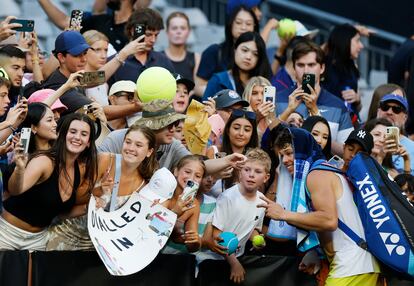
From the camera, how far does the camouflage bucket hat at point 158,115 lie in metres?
10.5

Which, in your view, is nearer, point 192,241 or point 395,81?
point 192,241

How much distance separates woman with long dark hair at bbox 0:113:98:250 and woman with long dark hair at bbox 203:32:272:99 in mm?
2901

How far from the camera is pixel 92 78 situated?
35.2 ft

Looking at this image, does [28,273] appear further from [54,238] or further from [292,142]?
[292,142]

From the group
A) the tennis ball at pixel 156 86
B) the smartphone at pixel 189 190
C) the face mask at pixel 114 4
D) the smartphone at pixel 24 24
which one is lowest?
the smartphone at pixel 189 190

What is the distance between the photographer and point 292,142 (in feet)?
35.0

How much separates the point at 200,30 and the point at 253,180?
7.41 meters

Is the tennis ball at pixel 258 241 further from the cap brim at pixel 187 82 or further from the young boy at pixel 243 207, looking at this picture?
the cap brim at pixel 187 82

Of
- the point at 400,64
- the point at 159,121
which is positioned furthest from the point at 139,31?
the point at 400,64

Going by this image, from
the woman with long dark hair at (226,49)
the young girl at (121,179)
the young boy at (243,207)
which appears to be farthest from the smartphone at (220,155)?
the woman with long dark hair at (226,49)

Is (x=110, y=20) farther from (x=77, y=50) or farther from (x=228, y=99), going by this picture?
(x=228, y=99)

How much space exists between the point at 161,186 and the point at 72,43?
6.17 feet

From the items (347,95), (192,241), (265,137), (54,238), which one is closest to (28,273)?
(54,238)

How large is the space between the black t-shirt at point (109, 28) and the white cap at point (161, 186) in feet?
11.7
